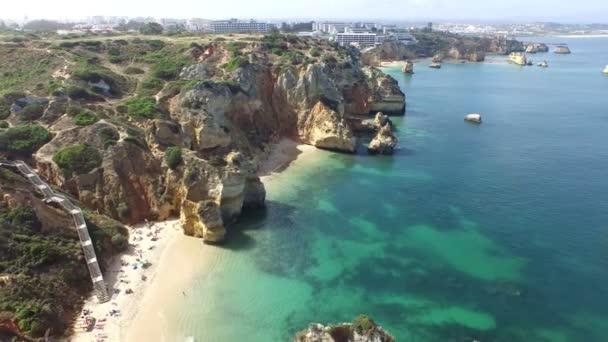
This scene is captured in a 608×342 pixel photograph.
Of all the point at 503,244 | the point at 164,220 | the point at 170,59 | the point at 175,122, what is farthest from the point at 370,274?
the point at 170,59

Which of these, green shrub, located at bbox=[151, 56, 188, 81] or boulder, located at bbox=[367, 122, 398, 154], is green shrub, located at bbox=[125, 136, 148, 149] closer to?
green shrub, located at bbox=[151, 56, 188, 81]

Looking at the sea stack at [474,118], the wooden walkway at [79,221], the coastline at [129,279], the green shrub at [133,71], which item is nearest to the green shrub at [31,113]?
the wooden walkway at [79,221]

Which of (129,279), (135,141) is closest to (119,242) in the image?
(129,279)

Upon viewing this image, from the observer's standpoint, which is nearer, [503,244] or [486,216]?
[503,244]

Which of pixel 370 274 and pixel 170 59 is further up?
pixel 170 59

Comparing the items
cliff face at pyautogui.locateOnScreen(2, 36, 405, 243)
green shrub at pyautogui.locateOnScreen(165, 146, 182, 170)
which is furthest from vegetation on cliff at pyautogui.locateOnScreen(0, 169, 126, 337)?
green shrub at pyautogui.locateOnScreen(165, 146, 182, 170)

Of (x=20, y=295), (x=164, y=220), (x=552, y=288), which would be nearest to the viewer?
(x=20, y=295)

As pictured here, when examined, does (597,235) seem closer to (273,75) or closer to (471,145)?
(471,145)

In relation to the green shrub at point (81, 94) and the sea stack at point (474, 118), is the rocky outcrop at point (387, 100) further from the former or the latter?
the green shrub at point (81, 94)
